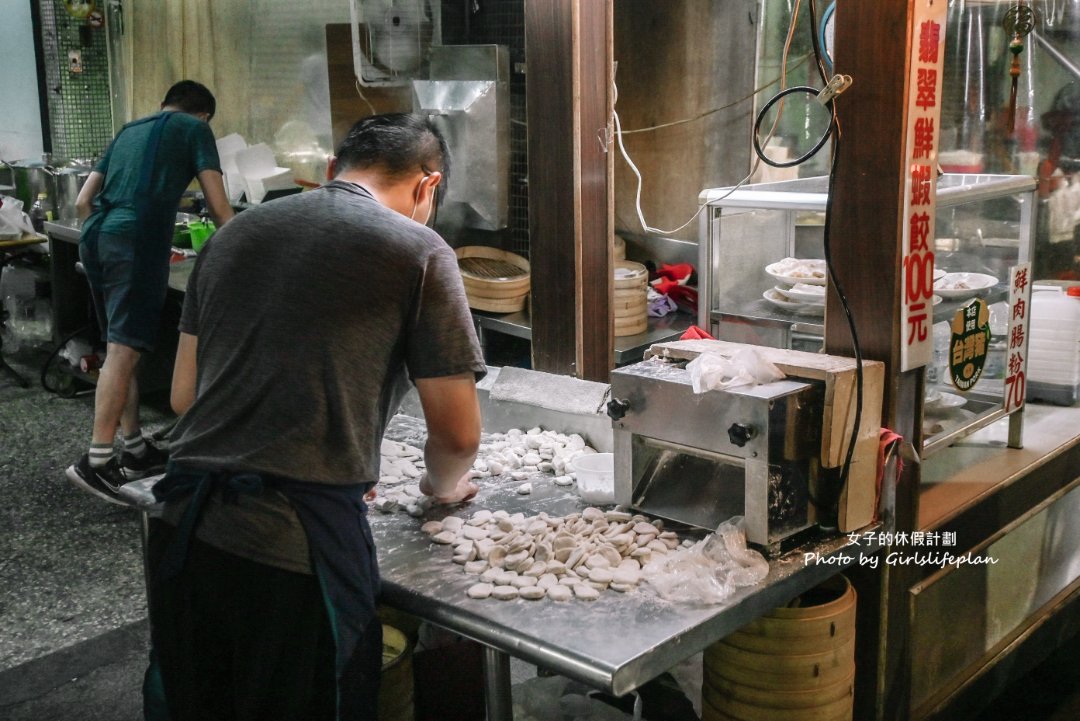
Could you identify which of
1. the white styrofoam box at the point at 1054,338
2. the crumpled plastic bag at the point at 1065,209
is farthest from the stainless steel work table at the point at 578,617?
the crumpled plastic bag at the point at 1065,209

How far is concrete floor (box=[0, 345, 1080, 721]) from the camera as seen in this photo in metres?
3.63

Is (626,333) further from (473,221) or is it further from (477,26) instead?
(477,26)

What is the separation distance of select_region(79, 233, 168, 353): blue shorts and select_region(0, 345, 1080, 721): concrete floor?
2.82 feet

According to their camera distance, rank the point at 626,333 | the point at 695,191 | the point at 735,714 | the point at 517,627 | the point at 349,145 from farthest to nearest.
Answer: the point at 695,191
the point at 626,333
the point at 735,714
the point at 349,145
the point at 517,627

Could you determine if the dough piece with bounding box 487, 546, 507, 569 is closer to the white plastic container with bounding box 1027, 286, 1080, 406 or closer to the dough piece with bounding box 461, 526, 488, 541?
the dough piece with bounding box 461, 526, 488, 541

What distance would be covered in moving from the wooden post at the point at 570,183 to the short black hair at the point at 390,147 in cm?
111

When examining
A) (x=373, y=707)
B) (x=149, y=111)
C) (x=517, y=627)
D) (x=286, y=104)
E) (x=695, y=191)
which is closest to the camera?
(x=517, y=627)

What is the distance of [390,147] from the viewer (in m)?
2.30

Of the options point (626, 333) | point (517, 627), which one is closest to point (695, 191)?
point (626, 333)

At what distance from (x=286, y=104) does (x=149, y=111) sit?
1684 millimetres

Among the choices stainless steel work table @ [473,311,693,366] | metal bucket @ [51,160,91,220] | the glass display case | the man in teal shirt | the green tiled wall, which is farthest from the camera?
the green tiled wall

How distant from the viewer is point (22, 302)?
809 cm

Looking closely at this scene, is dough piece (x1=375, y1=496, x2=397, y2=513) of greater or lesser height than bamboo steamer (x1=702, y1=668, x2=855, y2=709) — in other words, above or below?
above

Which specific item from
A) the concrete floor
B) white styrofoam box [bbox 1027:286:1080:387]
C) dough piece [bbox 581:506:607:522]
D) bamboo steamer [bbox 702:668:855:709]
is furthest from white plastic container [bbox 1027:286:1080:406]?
dough piece [bbox 581:506:607:522]
